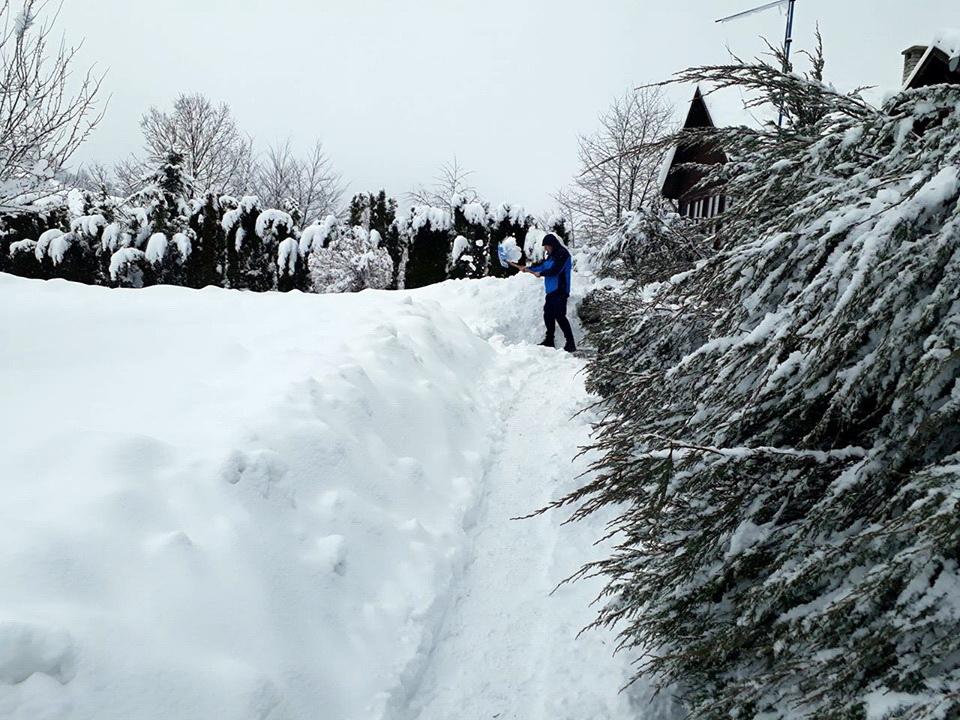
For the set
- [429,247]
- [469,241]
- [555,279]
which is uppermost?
[469,241]

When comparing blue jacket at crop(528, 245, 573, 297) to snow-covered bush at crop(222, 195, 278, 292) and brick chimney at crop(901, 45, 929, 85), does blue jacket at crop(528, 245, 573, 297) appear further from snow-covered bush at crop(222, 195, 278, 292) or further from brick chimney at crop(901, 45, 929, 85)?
snow-covered bush at crop(222, 195, 278, 292)

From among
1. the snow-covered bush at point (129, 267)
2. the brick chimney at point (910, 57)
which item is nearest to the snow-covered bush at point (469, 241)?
the snow-covered bush at point (129, 267)

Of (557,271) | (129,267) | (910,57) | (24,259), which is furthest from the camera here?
(24,259)

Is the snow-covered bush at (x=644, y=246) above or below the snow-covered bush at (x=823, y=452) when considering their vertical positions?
above

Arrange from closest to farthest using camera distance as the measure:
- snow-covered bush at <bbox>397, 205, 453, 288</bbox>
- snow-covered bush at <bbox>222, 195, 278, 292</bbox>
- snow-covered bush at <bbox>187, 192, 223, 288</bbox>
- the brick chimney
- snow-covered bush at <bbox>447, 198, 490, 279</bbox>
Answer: the brick chimney
snow-covered bush at <bbox>187, 192, 223, 288</bbox>
snow-covered bush at <bbox>222, 195, 278, 292</bbox>
snow-covered bush at <bbox>447, 198, 490, 279</bbox>
snow-covered bush at <bbox>397, 205, 453, 288</bbox>

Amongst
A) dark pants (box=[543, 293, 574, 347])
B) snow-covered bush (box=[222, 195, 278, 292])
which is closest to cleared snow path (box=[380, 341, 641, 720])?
dark pants (box=[543, 293, 574, 347])

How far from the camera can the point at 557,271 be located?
822 cm

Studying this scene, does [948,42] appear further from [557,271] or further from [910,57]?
[910,57]

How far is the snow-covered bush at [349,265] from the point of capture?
50.8ft

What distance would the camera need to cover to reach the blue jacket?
8.20 meters

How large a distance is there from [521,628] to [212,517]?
1.60 metres

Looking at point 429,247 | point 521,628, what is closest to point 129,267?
point 429,247

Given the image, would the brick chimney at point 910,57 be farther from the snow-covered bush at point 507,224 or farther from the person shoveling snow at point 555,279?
the snow-covered bush at point 507,224

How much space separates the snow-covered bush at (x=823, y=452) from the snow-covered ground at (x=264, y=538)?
0.87 meters
